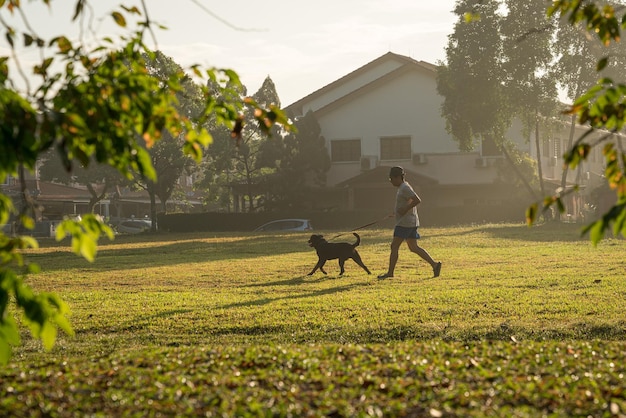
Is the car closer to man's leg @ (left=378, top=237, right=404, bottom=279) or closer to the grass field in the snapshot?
the grass field

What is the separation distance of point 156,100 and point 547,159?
168 feet

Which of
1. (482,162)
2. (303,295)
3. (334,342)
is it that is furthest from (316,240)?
(482,162)

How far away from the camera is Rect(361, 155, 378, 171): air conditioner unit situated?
173 ft

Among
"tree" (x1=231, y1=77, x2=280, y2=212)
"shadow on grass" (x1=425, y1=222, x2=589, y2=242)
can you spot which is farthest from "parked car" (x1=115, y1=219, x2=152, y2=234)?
"shadow on grass" (x1=425, y1=222, x2=589, y2=242)

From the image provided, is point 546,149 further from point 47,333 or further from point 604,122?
point 47,333

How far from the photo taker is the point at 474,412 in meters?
5.56

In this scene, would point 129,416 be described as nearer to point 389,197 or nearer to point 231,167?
point 389,197

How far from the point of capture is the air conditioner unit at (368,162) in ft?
173

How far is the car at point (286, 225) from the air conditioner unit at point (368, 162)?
6.01 m

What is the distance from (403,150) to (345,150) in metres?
3.15

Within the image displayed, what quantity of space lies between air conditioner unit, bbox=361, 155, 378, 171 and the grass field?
29.7 meters

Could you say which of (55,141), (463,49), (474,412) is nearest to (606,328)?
(474,412)

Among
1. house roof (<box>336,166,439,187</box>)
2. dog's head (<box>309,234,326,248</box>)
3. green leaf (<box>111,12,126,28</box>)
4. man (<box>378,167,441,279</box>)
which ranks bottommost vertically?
dog's head (<box>309,234,326,248</box>)

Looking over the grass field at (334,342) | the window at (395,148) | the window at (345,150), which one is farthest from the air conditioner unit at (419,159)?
the grass field at (334,342)
